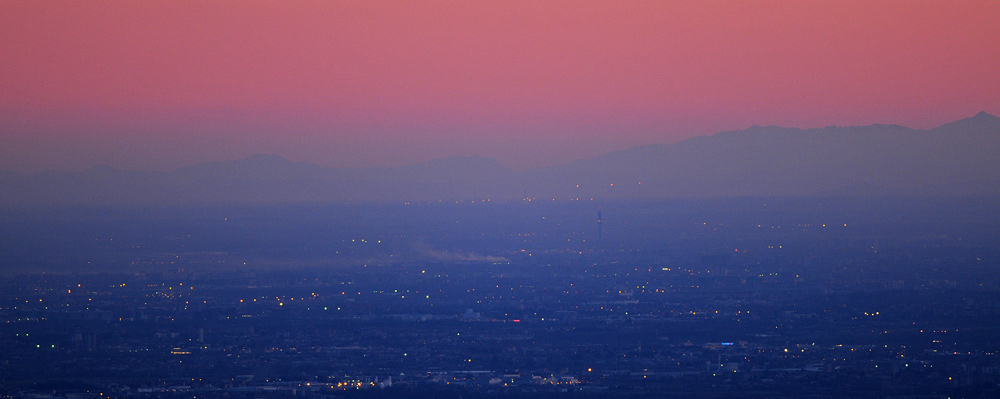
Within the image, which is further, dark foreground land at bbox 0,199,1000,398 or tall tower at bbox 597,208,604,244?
tall tower at bbox 597,208,604,244

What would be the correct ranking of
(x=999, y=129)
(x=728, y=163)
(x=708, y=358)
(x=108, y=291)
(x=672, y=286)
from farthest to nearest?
(x=728, y=163), (x=999, y=129), (x=672, y=286), (x=108, y=291), (x=708, y=358)

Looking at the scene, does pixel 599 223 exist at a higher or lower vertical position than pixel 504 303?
higher

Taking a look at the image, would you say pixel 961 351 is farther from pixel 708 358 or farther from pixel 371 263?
pixel 371 263

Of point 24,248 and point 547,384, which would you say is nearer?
point 547,384

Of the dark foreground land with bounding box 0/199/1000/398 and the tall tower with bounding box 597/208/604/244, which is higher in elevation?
the tall tower with bounding box 597/208/604/244

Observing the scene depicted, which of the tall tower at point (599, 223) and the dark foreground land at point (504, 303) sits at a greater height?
the tall tower at point (599, 223)

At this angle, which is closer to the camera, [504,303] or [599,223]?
[504,303]

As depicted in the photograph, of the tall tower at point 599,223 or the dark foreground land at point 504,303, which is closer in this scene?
the dark foreground land at point 504,303

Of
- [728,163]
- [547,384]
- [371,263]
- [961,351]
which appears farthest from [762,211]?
[547,384]
